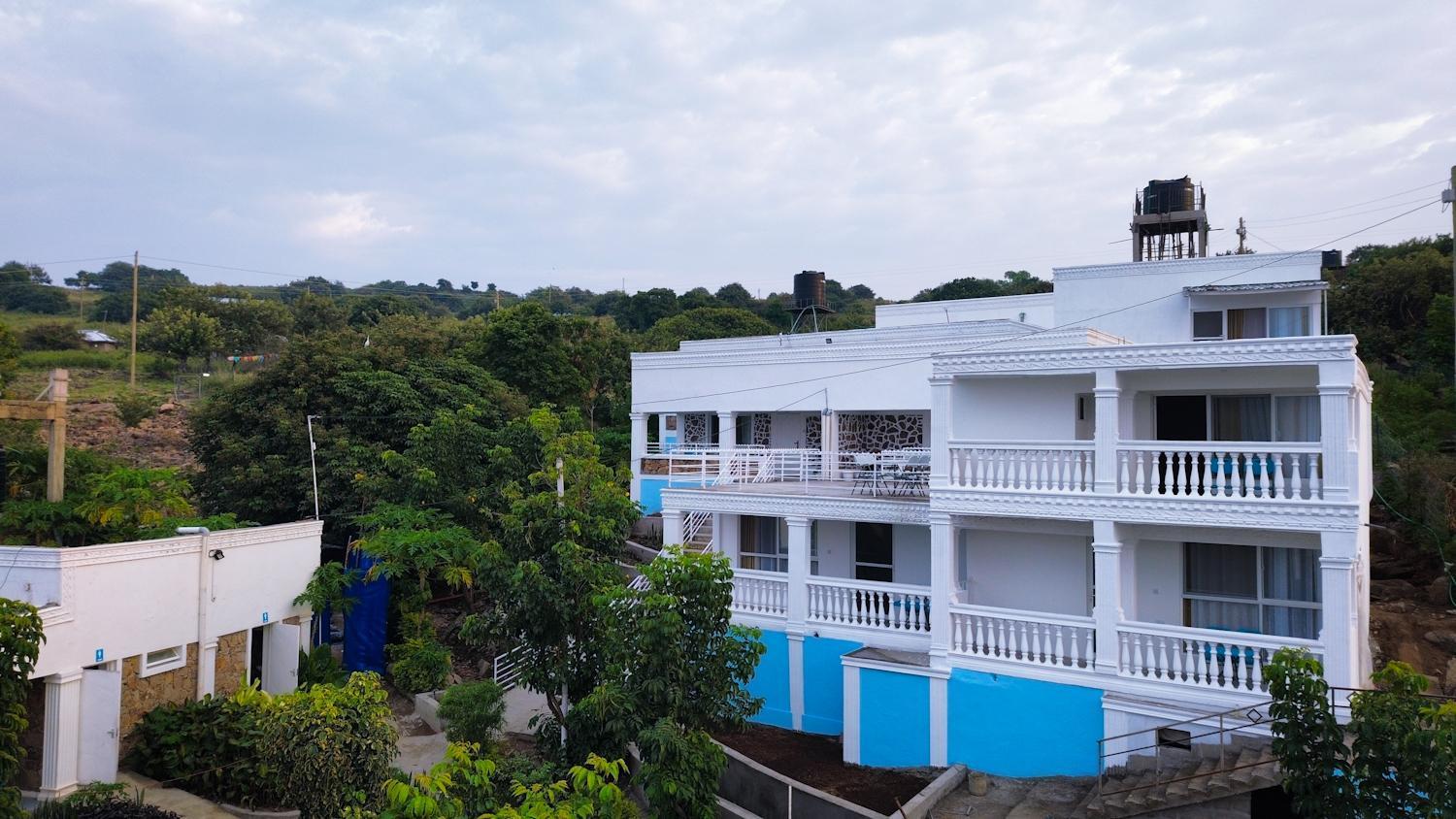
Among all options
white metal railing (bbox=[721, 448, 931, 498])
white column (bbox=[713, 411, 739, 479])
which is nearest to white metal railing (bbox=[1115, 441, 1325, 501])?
white metal railing (bbox=[721, 448, 931, 498])

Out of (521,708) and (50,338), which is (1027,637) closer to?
(521,708)

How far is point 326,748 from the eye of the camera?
773 cm

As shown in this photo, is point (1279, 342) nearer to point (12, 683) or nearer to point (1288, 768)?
point (1288, 768)

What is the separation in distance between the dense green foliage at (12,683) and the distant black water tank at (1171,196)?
24472 mm

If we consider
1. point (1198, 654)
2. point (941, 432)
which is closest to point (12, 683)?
point (941, 432)

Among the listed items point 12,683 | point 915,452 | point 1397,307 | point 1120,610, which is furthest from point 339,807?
point 1397,307

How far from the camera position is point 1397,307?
35438 millimetres

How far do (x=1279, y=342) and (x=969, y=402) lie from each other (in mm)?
4702

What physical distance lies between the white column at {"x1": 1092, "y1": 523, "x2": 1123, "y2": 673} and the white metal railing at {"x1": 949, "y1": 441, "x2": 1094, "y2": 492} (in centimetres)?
62

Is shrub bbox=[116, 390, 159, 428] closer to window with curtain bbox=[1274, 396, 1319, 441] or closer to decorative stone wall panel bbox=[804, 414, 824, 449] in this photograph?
decorative stone wall panel bbox=[804, 414, 824, 449]

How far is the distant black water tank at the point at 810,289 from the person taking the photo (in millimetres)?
37812

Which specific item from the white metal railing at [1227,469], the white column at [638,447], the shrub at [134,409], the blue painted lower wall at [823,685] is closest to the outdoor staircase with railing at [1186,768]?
the white metal railing at [1227,469]

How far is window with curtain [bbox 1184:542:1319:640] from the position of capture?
→ 12.5 metres

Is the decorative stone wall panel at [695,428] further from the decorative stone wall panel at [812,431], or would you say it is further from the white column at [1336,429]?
the white column at [1336,429]
